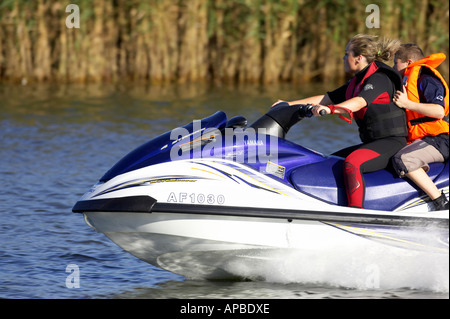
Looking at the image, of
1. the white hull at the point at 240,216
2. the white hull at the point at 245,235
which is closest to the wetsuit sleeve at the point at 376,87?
the white hull at the point at 240,216

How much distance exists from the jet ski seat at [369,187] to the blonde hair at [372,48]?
76 centimetres

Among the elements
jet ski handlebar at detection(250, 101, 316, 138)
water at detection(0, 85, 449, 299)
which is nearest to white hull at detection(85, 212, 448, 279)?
water at detection(0, 85, 449, 299)

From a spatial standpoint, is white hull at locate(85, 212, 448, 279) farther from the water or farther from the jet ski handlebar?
the jet ski handlebar

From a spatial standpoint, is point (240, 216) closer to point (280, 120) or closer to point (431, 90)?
point (280, 120)

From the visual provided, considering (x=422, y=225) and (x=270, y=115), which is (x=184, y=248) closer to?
(x=270, y=115)

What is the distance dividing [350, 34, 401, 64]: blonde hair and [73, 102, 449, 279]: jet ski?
534mm

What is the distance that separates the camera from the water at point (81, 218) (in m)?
5.10

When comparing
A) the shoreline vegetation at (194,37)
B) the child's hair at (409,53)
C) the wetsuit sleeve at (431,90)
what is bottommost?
the wetsuit sleeve at (431,90)

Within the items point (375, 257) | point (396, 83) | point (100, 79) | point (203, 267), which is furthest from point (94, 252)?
point (100, 79)

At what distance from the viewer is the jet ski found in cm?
483

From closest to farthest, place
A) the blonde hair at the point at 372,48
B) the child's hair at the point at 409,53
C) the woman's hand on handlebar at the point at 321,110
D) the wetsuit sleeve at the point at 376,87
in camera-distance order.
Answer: the woman's hand on handlebar at the point at 321,110
the wetsuit sleeve at the point at 376,87
the blonde hair at the point at 372,48
the child's hair at the point at 409,53

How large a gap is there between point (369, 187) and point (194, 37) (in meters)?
9.81

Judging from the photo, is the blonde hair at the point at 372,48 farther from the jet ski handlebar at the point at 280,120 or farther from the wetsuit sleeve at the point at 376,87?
the jet ski handlebar at the point at 280,120

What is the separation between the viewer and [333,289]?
520 centimetres
